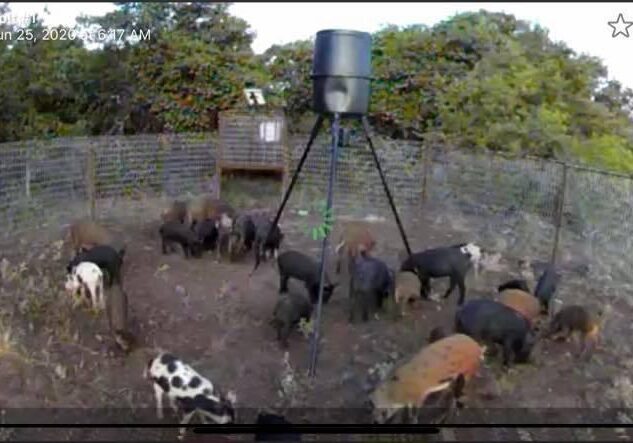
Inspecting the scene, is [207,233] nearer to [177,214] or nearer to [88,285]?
[177,214]

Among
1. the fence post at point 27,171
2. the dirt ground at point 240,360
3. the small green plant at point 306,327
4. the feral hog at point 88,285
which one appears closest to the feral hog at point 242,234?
the dirt ground at point 240,360

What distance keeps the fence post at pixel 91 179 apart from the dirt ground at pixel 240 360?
1876 mm

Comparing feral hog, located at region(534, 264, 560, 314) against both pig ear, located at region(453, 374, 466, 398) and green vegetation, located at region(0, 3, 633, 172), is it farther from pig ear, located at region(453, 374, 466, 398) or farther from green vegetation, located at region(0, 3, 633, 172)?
green vegetation, located at region(0, 3, 633, 172)

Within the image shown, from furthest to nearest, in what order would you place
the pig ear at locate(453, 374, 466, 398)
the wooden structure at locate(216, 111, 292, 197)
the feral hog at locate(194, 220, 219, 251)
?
the wooden structure at locate(216, 111, 292, 197)
the feral hog at locate(194, 220, 219, 251)
the pig ear at locate(453, 374, 466, 398)

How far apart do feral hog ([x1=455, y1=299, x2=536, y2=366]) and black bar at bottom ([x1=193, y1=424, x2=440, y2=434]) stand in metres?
1.10

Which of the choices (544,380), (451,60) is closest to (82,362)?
(544,380)

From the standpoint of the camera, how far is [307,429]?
418 cm

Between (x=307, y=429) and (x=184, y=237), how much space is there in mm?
3643

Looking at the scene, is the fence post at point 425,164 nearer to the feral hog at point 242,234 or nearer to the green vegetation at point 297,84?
the green vegetation at point 297,84

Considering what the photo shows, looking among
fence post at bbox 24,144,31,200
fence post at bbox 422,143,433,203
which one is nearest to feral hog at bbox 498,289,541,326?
fence post at bbox 422,143,433,203

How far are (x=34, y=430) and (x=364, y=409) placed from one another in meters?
2.02

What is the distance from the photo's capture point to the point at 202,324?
580 centimetres

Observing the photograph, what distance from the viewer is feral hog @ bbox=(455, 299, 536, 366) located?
4.96 meters

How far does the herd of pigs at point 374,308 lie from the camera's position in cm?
409
